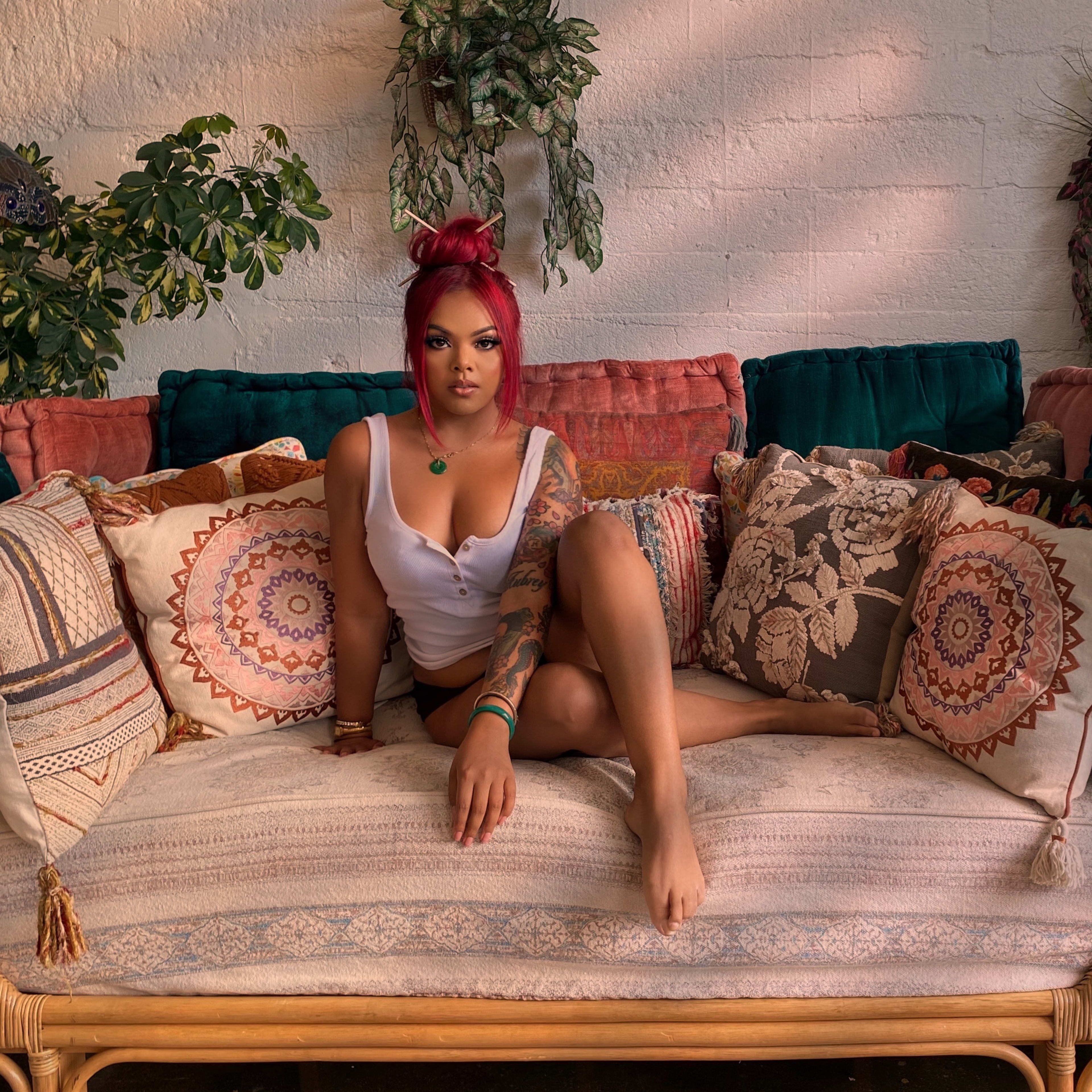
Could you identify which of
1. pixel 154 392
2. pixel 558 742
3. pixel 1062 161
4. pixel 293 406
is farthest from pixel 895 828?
pixel 154 392

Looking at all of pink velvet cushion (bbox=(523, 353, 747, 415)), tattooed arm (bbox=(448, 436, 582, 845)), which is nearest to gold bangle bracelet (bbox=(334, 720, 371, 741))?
tattooed arm (bbox=(448, 436, 582, 845))

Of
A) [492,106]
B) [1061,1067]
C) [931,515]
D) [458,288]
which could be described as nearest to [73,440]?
[458,288]

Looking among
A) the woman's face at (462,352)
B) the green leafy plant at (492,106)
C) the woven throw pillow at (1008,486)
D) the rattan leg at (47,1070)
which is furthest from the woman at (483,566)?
the green leafy plant at (492,106)

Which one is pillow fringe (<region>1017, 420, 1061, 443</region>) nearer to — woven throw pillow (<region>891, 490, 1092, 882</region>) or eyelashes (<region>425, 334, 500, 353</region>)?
woven throw pillow (<region>891, 490, 1092, 882</region>)

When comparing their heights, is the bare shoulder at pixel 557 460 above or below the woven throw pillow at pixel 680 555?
above

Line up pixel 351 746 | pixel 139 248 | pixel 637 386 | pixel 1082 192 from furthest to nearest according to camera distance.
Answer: pixel 1082 192 → pixel 139 248 → pixel 637 386 → pixel 351 746

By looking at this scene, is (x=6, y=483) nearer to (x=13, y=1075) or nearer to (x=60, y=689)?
(x=60, y=689)

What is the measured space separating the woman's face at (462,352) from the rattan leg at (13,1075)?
3.49ft

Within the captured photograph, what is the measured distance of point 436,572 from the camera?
1484 millimetres

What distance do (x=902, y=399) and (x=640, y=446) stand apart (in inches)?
21.1

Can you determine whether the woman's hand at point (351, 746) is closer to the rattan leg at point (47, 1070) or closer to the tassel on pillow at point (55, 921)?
the tassel on pillow at point (55, 921)

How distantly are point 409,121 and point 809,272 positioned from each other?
1.10m

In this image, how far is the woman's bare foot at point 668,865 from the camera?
1102mm

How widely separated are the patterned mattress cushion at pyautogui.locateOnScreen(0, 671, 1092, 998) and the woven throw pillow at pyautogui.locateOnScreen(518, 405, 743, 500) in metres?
0.71
